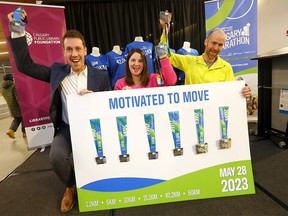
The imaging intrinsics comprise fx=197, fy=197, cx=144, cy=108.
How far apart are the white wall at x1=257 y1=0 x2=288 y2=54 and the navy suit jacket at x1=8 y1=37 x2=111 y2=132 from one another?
4.25 meters

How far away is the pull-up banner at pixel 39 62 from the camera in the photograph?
2.83 metres

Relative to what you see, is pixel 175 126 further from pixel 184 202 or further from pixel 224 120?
pixel 184 202

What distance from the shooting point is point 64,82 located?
1.54 m

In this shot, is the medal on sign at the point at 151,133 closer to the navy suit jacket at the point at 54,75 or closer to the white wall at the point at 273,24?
the navy suit jacket at the point at 54,75

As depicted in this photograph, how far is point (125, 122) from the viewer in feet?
4.24

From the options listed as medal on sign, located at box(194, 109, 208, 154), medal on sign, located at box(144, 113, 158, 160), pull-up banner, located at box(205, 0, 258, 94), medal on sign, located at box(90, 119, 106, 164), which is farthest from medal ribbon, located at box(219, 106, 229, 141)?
pull-up banner, located at box(205, 0, 258, 94)

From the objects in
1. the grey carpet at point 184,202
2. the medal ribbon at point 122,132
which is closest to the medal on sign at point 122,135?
the medal ribbon at point 122,132

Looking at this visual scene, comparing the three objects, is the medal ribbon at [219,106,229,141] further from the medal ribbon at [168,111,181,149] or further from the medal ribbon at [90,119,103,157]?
the medal ribbon at [90,119,103,157]

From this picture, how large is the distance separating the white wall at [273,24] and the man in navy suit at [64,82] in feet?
13.9

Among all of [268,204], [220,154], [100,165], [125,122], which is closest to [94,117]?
[125,122]

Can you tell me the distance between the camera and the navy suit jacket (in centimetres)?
142

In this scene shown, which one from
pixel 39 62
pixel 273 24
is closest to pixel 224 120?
pixel 39 62

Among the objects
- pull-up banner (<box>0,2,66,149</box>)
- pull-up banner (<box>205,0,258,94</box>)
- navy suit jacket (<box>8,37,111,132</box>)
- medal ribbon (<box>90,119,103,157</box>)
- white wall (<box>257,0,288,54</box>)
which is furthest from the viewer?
white wall (<box>257,0,288,54</box>)

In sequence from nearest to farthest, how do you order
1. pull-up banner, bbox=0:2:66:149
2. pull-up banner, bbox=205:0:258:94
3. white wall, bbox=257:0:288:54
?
1. pull-up banner, bbox=0:2:66:149
2. pull-up banner, bbox=205:0:258:94
3. white wall, bbox=257:0:288:54
